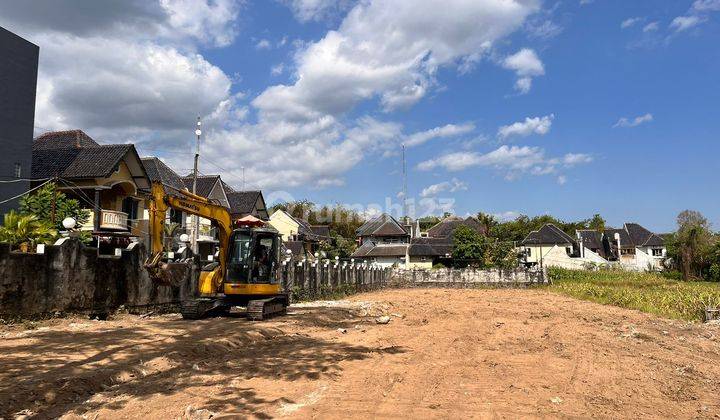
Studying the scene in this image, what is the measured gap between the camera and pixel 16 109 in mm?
21250

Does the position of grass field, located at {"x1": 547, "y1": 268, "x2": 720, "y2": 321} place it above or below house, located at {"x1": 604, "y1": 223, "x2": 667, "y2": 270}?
below

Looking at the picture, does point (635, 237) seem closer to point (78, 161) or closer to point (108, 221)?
point (108, 221)

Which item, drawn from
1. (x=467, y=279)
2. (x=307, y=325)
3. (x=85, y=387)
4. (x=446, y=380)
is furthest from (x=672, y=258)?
(x=85, y=387)

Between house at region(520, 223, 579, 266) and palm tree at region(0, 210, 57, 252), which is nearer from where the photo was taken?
palm tree at region(0, 210, 57, 252)

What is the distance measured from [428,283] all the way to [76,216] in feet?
102

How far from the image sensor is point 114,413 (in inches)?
223

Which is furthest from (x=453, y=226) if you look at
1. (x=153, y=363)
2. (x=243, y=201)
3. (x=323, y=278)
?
(x=153, y=363)

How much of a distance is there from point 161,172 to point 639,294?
29.7m

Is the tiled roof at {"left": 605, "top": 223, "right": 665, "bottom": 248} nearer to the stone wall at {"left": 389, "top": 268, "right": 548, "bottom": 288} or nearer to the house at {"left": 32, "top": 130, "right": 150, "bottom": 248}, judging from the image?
the stone wall at {"left": 389, "top": 268, "right": 548, "bottom": 288}

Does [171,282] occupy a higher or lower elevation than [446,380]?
higher

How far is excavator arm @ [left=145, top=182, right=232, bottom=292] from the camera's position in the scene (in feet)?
35.5

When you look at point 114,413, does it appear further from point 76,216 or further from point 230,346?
point 76,216

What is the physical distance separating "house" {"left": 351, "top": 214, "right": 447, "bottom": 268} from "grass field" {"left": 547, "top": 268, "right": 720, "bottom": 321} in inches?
537

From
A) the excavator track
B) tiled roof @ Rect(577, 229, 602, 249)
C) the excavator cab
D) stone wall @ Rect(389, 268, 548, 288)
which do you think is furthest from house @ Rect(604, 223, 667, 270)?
the excavator cab
